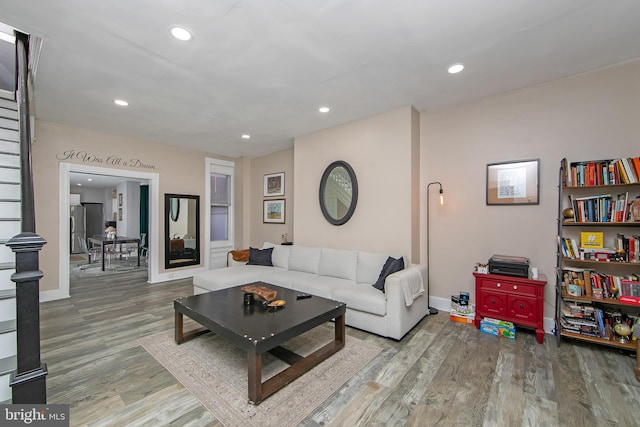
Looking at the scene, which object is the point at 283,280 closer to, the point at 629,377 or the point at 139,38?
the point at 139,38

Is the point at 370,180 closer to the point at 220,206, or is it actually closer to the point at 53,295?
the point at 220,206

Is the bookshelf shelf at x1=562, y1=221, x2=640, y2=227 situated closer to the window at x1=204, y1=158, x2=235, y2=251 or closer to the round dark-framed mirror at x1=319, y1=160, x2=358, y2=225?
the round dark-framed mirror at x1=319, y1=160, x2=358, y2=225

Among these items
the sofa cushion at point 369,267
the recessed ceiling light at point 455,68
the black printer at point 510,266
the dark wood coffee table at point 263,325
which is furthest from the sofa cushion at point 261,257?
the recessed ceiling light at point 455,68

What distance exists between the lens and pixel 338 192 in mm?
4305

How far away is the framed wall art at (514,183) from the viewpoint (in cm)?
311

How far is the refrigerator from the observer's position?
9476 mm

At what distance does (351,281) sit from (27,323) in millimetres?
2967

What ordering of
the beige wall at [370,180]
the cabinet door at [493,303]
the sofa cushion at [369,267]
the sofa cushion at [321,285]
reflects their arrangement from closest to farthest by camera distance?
the cabinet door at [493,303] → the sofa cushion at [321,285] → the sofa cushion at [369,267] → the beige wall at [370,180]

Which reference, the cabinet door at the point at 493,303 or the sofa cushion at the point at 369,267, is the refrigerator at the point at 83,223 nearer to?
the sofa cushion at the point at 369,267

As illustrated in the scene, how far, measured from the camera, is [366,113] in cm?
383

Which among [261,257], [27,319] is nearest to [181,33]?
[27,319]

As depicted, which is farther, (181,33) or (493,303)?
(493,303)

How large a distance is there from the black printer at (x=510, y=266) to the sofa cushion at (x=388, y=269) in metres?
0.99

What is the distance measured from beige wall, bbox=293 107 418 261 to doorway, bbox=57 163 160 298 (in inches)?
115
